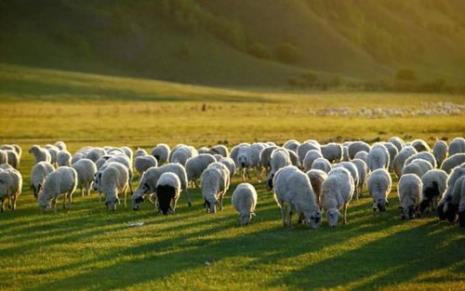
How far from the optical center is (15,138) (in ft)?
181

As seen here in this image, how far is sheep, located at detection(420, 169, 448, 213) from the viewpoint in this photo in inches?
914

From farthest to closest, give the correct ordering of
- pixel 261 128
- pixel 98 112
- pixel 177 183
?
1. pixel 98 112
2. pixel 261 128
3. pixel 177 183

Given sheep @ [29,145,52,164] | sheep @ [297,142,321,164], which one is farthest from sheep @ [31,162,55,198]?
sheep @ [297,142,321,164]

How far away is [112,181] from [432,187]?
34.5 feet

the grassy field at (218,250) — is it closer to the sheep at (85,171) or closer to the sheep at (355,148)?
the sheep at (85,171)

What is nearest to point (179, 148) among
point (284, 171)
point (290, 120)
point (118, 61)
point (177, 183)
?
point (177, 183)

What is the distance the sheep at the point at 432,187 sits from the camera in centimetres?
2320

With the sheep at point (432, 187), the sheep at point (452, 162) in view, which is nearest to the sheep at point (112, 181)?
the sheep at point (432, 187)

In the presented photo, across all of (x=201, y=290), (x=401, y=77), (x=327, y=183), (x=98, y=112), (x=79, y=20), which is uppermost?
(x=79, y=20)

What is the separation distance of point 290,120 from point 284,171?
46.0 metres

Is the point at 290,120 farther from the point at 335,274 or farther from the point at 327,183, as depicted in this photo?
the point at 335,274

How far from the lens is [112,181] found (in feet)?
84.7

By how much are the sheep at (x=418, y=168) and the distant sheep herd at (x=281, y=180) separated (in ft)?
0.04

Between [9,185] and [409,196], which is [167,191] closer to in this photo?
[9,185]
